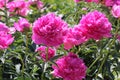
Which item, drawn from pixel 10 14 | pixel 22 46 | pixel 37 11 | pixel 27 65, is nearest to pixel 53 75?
pixel 27 65

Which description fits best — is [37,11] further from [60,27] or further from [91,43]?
[60,27]

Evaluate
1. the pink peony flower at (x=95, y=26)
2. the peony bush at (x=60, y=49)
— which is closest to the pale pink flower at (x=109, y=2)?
the peony bush at (x=60, y=49)

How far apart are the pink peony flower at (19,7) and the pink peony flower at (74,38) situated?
2.82ft

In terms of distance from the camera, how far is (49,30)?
6.11 ft

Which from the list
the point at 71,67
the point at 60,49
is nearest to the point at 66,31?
the point at 71,67

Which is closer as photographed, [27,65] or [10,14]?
[27,65]

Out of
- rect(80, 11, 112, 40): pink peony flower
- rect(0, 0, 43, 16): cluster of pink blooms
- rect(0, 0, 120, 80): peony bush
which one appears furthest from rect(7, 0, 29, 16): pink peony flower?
rect(80, 11, 112, 40): pink peony flower

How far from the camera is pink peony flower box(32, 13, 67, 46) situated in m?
1.87

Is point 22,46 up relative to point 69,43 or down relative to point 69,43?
up

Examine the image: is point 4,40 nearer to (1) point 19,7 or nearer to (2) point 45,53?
(2) point 45,53

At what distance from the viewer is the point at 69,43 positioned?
2.00 m

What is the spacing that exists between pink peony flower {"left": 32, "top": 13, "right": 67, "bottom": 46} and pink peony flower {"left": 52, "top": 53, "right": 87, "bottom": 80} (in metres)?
0.10

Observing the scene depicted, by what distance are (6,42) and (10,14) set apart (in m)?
0.83

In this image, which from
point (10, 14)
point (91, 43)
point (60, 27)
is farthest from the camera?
point (10, 14)
